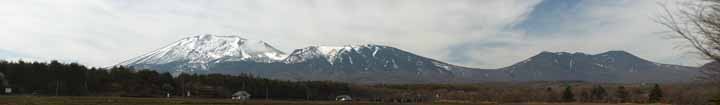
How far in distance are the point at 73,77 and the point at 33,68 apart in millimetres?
5376

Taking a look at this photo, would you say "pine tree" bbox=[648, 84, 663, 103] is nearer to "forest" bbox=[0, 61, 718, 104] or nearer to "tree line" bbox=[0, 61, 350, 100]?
"forest" bbox=[0, 61, 718, 104]

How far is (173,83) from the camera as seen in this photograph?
107m

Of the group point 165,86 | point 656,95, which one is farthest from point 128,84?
point 656,95

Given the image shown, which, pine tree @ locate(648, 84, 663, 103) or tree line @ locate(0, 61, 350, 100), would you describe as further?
pine tree @ locate(648, 84, 663, 103)

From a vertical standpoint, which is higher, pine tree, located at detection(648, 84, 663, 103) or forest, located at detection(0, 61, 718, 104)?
forest, located at detection(0, 61, 718, 104)

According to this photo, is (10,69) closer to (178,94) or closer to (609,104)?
(178,94)

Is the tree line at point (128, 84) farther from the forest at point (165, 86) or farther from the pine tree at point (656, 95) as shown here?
the pine tree at point (656, 95)

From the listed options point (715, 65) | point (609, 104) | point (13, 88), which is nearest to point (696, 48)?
point (715, 65)

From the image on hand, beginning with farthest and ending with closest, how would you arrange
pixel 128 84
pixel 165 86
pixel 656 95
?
pixel 656 95 → pixel 165 86 → pixel 128 84

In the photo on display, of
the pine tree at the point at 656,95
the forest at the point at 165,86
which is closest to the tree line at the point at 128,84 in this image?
the forest at the point at 165,86

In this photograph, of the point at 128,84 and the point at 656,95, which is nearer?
the point at 128,84

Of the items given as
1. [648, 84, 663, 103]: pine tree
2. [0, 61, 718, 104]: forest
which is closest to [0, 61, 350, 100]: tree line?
[0, 61, 718, 104]: forest

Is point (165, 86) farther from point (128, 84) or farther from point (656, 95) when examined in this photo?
point (656, 95)

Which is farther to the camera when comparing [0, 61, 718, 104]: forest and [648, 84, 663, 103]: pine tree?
[648, 84, 663, 103]: pine tree
